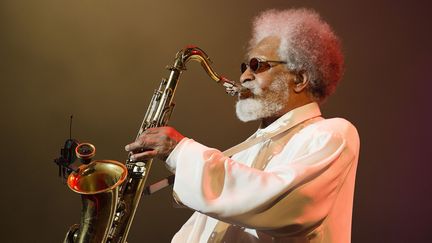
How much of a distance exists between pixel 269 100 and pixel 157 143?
2.07 ft

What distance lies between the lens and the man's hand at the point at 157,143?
1394 millimetres

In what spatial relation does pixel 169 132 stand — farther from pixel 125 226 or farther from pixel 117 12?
pixel 117 12

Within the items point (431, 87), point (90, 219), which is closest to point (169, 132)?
point (90, 219)

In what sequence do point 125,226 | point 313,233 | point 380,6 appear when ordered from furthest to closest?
point 380,6 → point 125,226 → point 313,233

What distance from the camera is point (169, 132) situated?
142 cm

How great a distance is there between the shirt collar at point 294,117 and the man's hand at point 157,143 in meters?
0.52

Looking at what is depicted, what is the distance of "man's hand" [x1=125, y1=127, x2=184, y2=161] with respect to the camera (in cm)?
139

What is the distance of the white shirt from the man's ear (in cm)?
35

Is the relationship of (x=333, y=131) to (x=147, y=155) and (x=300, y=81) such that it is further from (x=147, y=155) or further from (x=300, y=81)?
(x=147, y=155)

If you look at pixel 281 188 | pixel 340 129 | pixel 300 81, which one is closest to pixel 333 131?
pixel 340 129

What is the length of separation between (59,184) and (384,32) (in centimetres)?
260

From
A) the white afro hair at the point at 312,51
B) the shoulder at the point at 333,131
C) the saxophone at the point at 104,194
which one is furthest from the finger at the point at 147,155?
the white afro hair at the point at 312,51

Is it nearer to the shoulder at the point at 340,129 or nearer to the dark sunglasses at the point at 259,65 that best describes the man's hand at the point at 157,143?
the shoulder at the point at 340,129

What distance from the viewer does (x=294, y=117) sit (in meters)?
1.75
